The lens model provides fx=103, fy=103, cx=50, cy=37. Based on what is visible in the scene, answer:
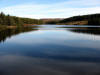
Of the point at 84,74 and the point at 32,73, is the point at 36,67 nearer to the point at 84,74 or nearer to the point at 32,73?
the point at 32,73

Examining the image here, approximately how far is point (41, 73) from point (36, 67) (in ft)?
4.15

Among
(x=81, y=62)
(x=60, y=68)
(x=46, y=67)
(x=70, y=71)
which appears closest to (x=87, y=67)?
(x=81, y=62)

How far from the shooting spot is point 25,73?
8.16 m

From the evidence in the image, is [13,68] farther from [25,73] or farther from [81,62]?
[81,62]

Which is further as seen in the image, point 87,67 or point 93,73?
point 87,67

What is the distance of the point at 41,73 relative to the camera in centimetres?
819

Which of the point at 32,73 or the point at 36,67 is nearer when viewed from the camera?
the point at 32,73

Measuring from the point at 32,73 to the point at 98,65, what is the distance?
20.1 feet

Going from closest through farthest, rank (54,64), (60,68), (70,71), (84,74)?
(84,74) < (70,71) < (60,68) < (54,64)

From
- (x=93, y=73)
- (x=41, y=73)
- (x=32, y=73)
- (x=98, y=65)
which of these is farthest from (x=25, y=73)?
(x=98, y=65)

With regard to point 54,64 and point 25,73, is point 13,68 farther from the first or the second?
point 54,64

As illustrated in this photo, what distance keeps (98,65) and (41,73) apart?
17.8 feet

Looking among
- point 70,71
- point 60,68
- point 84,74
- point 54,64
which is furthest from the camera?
point 54,64

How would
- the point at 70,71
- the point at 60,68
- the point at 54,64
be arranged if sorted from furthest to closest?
the point at 54,64, the point at 60,68, the point at 70,71
